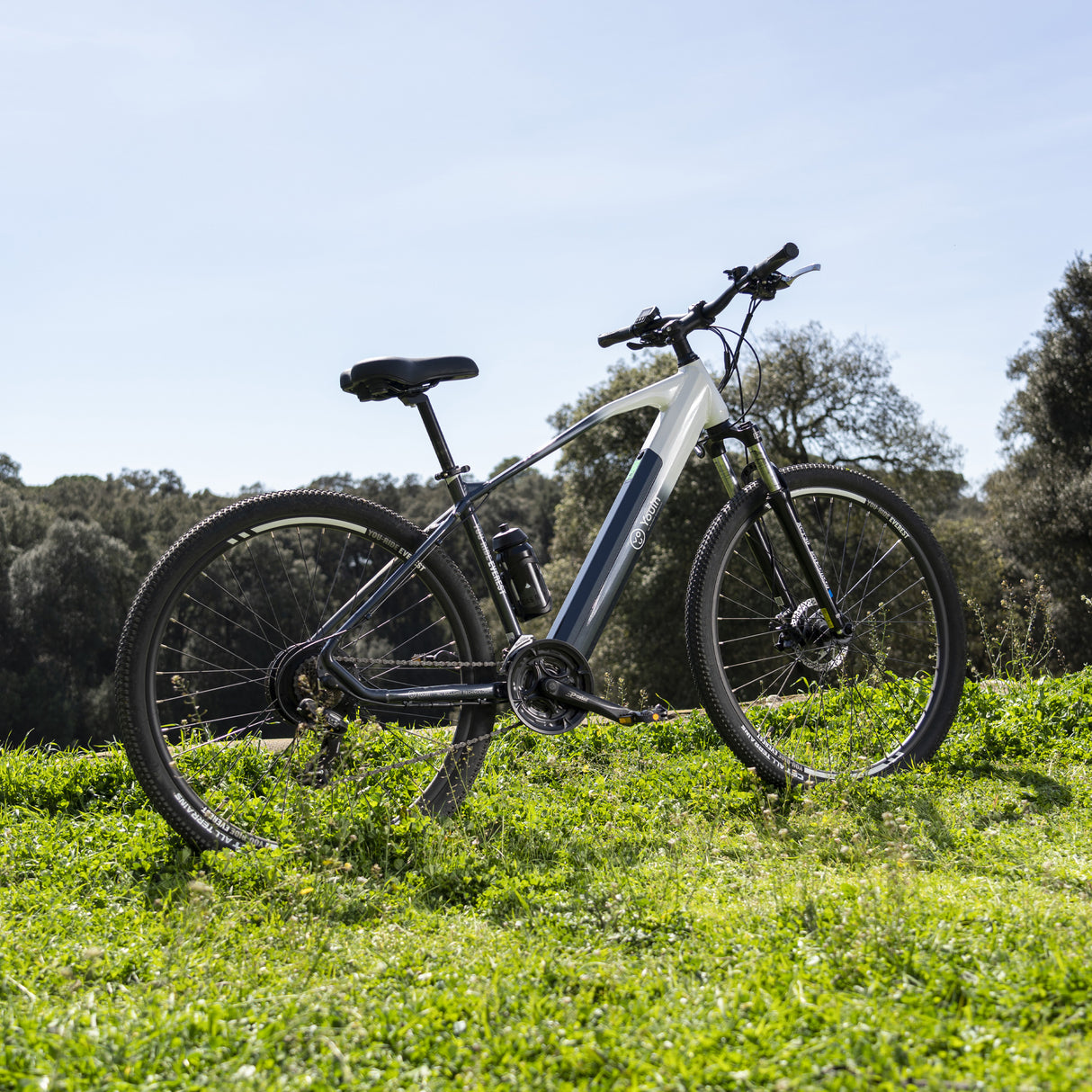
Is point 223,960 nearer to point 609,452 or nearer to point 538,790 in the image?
point 538,790

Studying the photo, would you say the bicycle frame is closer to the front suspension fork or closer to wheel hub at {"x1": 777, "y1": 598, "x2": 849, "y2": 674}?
the front suspension fork

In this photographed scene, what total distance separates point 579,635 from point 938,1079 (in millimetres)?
1874

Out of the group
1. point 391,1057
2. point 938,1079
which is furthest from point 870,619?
point 391,1057

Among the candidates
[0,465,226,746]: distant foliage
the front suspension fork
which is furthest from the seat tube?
[0,465,226,746]: distant foliage

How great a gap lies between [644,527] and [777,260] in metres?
1.15

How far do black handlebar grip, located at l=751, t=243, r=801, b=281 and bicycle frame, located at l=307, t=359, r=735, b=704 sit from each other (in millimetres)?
443

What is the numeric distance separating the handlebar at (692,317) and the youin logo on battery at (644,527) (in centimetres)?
64

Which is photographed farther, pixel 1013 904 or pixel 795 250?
pixel 795 250

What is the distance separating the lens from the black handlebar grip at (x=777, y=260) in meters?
3.44

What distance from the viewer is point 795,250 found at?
11.3ft

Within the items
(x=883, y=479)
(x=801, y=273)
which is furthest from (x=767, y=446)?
(x=801, y=273)

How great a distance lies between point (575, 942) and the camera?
2066mm

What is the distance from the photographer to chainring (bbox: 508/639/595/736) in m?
3.00

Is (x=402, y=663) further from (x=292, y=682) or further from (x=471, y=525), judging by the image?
(x=471, y=525)
